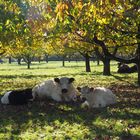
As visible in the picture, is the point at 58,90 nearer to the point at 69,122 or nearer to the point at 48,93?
the point at 48,93

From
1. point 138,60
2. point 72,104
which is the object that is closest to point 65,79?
point 72,104

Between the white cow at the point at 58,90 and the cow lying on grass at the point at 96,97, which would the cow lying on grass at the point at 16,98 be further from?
the cow lying on grass at the point at 96,97

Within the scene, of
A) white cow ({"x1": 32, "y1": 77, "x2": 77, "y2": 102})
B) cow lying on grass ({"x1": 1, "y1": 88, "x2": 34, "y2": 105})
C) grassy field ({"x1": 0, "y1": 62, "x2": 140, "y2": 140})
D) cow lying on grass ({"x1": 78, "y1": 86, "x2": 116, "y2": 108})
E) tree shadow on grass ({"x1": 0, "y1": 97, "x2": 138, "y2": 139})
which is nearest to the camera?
grassy field ({"x1": 0, "y1": 62, "x2": 140, "y2": 140})

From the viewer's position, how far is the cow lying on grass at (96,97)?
56.6 feet

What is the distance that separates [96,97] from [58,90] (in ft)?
9.69

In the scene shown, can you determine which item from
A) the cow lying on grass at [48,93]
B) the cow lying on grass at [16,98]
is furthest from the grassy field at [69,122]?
the cow lying on grass at [48,93]

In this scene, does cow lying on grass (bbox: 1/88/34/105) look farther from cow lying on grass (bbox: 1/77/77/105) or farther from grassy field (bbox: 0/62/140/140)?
grassy field (bbox: 0/62/140/140)

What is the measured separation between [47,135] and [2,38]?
18184 mm

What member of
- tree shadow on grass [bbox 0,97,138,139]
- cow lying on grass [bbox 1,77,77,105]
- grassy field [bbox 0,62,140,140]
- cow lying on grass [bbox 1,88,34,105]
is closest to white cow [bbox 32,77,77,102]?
cow lying on grass [bbox 1,77,77,105]

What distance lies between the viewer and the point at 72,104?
61.1 feet

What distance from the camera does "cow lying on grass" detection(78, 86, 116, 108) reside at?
56.6 feet

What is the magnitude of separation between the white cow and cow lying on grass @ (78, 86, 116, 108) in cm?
157

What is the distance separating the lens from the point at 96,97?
56.5 feet

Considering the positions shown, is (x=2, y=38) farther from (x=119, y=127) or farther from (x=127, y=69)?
(x=127, y=69)
